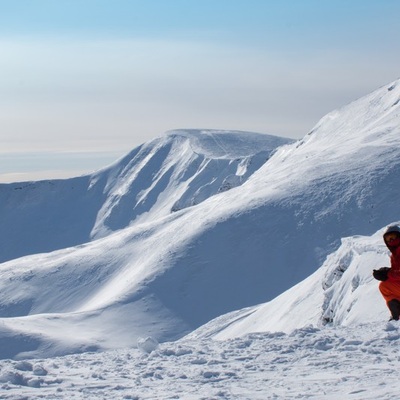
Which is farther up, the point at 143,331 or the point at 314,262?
the point at 314,262

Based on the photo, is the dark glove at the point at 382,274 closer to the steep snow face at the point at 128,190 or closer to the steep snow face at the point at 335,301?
the steep snow face at the point at 335,301

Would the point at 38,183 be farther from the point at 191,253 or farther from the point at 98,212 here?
the point at 191,253

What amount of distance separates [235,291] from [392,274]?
146ft

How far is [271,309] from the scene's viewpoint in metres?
32.2

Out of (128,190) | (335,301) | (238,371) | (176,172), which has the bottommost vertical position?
(335,301)

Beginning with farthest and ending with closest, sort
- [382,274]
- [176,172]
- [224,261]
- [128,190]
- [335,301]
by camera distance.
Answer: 1. [128,190]
2. [176,172]
3. [224,261]
4. [335,301]
5. [382,274]

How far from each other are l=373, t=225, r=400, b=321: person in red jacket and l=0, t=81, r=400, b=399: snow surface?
388 millimetres

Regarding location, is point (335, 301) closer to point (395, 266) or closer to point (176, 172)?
point (395, 266)

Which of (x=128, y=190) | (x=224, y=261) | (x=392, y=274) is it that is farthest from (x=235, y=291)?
(x=128, y=190)

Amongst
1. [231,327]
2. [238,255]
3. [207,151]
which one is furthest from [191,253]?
[207,151]

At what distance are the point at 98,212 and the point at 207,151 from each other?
26145mm

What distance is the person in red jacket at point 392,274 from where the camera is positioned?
1050cm

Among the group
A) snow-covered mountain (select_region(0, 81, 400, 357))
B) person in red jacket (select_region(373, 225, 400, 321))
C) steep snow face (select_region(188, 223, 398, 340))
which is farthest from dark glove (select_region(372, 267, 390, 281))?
snow-covered mountain (select_region(0, 81, 400, 357))

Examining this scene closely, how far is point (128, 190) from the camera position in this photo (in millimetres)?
158500
